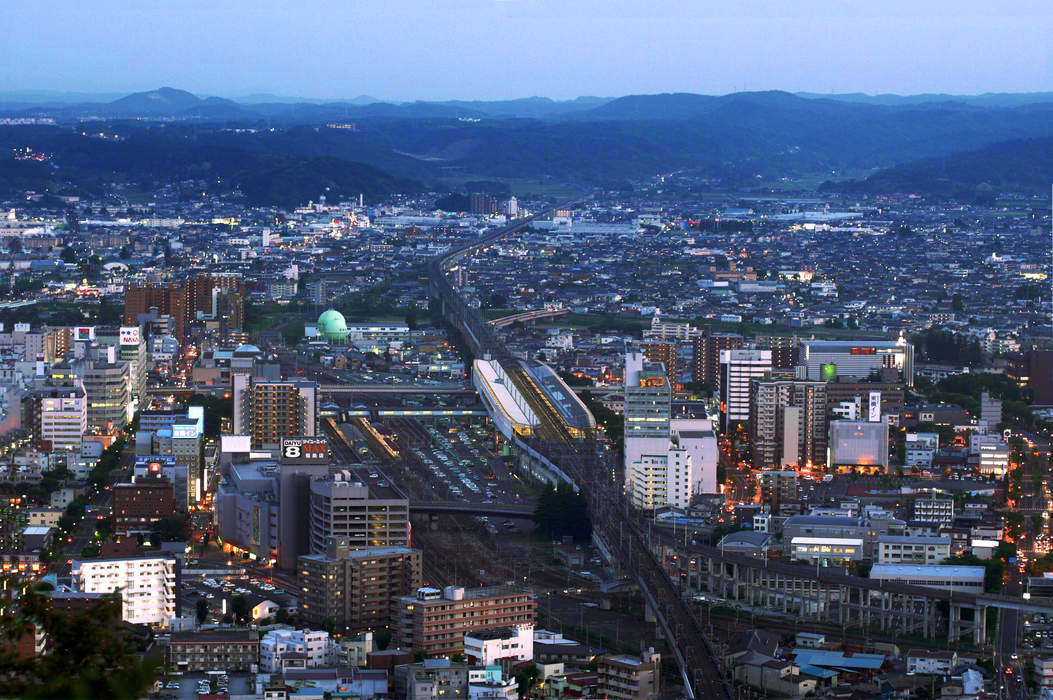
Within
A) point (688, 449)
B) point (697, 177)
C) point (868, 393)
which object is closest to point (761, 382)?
point (868, 393)

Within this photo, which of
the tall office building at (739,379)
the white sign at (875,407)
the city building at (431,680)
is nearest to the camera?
the city building at (431,680)

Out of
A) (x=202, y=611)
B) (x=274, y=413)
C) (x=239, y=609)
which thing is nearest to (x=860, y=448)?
(x=274, y=413)

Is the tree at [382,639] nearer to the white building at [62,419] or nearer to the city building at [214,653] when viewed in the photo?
the city building at [214,653]

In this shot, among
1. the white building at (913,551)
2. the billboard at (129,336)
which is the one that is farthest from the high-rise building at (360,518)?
the billboard at (129,336)

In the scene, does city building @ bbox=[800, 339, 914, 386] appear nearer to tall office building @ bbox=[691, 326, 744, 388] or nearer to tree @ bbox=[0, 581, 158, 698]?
tall office building @ bbox=[691, 326, 744, 388]

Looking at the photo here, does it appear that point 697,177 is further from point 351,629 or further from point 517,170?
point 351,629

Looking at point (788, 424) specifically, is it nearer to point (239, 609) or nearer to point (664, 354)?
point (664, 354)

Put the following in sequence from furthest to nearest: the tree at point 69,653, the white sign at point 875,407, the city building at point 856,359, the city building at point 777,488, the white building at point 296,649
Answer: the city building at point 856,359
the white sign at point 875,407
the city building at point 777,488
the white building at point 296,649
the tree at point 69,653
